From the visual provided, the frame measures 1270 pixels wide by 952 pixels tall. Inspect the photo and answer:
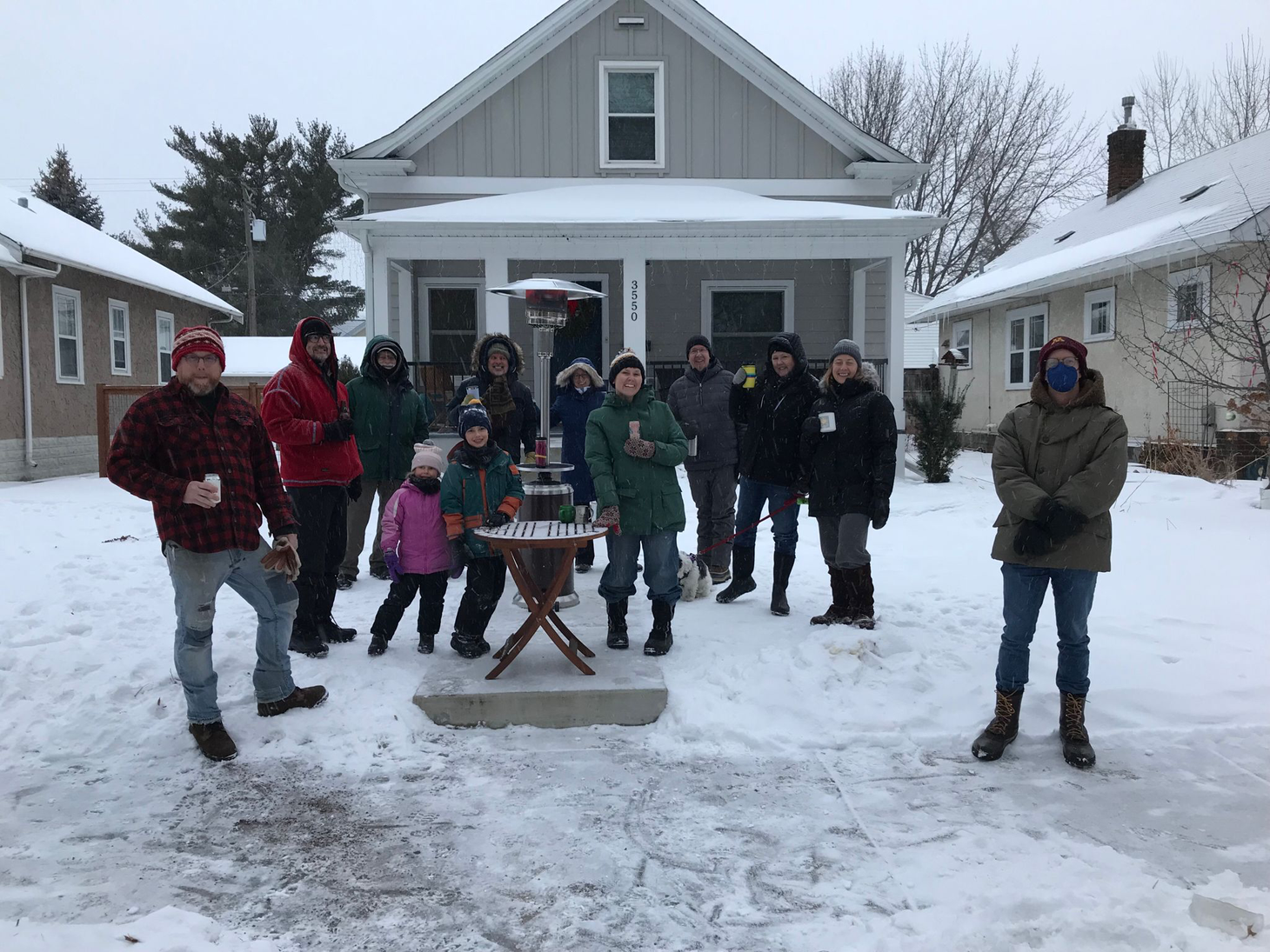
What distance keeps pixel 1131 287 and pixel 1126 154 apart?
6.07 meters

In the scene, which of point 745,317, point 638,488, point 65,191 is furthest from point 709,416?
point 65,191

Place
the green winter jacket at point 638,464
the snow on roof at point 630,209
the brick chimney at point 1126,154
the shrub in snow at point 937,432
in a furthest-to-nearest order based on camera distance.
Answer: the brick chimney at point 1126,154 → the shrub in snow at point 937,432 → the snow on roof at point 630,209 → the green winter jacket at point 638,464

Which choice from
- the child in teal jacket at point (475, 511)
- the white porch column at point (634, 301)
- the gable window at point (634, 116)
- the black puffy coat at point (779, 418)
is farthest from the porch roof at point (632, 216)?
the child in teal jacket at point (475, 511)

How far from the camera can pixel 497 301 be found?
1147cm

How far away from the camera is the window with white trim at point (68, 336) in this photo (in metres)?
15.0

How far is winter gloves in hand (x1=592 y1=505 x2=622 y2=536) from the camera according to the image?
4781 millimetres

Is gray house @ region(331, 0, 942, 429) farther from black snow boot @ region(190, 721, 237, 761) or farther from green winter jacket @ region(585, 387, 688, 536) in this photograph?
black snow boot @ region(190, 721, 237, 761)

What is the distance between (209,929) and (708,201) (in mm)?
11561

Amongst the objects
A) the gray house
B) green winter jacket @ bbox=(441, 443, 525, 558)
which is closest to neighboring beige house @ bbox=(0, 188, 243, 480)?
the gray house

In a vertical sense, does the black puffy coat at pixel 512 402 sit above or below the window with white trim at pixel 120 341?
below

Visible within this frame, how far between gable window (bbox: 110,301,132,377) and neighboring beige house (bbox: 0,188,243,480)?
0.06 feet

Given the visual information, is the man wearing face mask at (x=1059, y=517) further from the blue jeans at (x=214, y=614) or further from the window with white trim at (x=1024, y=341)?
the window with white trim at (x=1024, y=341)

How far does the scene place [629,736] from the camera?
4.16 m

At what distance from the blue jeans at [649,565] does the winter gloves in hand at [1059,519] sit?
80.2 inches
